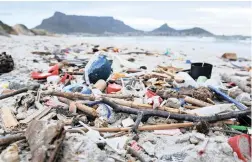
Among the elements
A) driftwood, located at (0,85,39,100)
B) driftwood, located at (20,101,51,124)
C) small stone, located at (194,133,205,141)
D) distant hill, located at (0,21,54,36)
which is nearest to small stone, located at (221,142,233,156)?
small stone, located at (194,133,205,141)

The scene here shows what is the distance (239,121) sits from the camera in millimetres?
4211

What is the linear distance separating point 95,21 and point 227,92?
196ft

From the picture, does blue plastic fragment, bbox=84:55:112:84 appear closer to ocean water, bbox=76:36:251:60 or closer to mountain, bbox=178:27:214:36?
ocean water, bbox=76:36:251:60

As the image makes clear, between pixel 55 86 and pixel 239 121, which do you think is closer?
pixel 239 121

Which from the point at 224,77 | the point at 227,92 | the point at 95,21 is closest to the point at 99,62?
the point at 227,92

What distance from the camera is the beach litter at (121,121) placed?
2.88m

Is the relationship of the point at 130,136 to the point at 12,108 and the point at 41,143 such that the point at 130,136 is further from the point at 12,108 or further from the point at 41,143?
the point at 12,108

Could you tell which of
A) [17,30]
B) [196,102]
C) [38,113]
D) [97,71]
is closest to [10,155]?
[38,113]

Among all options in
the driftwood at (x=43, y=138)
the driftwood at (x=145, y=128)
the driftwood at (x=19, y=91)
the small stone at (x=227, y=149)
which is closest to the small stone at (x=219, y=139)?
the small stone at (x=227, y=149)

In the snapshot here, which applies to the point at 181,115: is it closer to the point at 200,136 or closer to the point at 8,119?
the point at 200,136

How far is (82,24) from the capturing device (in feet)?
195

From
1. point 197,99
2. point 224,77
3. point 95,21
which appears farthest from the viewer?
point 95,21

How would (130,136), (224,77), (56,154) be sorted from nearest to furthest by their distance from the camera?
1. (56,154)
2. (130,136)
3. (224,77)

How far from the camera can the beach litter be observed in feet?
9.44
